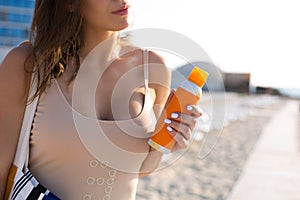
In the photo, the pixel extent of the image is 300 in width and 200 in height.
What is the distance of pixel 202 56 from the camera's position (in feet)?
4.10

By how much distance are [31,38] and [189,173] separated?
5405 mm

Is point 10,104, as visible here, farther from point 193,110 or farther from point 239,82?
point 239,82

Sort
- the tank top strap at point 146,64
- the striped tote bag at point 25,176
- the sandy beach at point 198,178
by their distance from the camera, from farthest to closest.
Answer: the sandy beach at point 198,178 < the tank top strap at point 146,64 < the striped tote bag at point 25,176

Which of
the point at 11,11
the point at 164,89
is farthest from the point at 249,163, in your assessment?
the point at 11,11

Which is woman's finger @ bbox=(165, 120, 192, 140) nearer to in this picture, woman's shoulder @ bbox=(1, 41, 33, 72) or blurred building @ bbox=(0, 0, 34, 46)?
woman's shoulder @ bbox=(1, 41, 33, 72)

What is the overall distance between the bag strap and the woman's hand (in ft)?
1.14

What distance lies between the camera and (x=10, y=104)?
1.18 meters

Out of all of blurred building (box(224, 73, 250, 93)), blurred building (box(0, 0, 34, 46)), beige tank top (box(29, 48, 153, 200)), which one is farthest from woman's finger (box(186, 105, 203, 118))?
blurred building (box(0, 0, 34, 46))

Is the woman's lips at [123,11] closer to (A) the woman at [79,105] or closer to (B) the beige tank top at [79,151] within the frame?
(A) the woman at [79,105]

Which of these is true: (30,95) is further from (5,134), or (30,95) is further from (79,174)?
(79,174)

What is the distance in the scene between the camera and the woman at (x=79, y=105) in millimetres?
1188

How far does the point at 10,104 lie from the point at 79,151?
211 millimetres

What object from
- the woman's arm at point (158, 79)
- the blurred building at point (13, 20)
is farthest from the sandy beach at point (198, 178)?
Answer: the blurred building at point (13, 20)

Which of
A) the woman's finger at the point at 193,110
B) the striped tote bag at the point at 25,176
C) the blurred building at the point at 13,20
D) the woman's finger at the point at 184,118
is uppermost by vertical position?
the woman's finger at the point at 193,110
